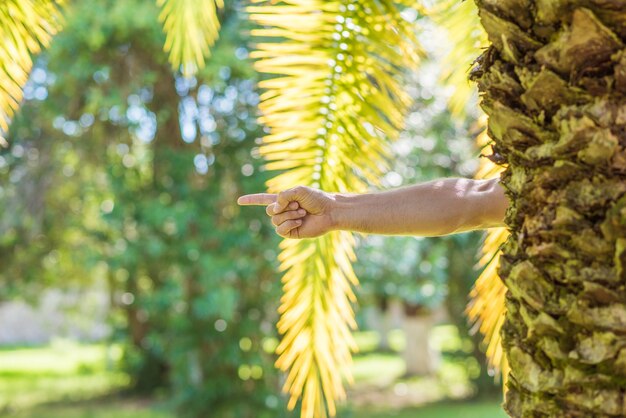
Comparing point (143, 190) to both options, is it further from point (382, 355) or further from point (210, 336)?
point (382, 355)

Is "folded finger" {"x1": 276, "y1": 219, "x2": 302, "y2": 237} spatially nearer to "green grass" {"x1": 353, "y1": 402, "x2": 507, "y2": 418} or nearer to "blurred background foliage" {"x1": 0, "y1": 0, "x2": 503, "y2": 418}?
"blurred background foliage" {"x1": 0, "y1": 0, "x2": 503, "y2": 418}

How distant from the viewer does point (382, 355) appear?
73.8 feet

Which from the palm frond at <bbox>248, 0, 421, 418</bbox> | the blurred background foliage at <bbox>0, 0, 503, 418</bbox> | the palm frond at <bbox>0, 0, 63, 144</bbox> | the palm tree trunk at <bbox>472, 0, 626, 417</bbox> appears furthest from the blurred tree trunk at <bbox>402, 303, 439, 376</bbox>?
the palm tree trunk at <bbox>472, 0, 626, 417</bbox>

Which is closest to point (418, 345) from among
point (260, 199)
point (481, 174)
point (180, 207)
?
point (180, 207)

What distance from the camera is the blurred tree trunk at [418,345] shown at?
51.2ft

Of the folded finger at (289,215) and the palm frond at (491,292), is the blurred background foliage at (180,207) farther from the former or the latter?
the folded finger at (289,215)

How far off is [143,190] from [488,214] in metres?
7.53

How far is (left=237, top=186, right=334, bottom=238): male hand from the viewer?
242 centimetres

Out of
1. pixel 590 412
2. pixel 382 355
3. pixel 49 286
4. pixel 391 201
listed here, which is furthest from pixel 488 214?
pixel 382 355

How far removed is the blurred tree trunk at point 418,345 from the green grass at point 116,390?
230mm

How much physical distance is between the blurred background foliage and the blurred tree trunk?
2.58 m

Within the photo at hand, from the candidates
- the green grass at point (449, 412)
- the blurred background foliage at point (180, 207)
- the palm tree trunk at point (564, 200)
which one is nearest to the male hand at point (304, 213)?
the palm tree trunk at point (564, 200)

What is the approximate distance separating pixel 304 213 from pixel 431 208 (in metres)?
0.36

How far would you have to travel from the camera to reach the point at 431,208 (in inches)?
A: 92.3
